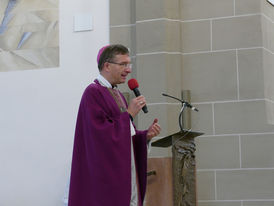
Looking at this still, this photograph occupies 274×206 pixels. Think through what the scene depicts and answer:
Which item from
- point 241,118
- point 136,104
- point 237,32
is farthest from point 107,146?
point 237,32

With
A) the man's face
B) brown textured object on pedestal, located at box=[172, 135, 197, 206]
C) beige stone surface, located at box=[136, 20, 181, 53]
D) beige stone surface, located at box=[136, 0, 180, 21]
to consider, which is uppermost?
beige stone surface, located at box=[136, 0, 180, 21]

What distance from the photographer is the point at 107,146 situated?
3.50 m

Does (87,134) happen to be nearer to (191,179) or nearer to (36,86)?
(191,179)

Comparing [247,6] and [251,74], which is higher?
[247,6]

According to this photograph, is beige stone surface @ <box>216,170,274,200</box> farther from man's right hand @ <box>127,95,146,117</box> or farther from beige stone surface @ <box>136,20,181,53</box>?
man's right hand @ <box>127,95,146,117</box>

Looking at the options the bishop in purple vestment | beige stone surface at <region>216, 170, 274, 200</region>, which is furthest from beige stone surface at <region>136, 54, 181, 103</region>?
the bishop in purple vestment

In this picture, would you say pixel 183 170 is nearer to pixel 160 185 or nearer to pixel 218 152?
pixel 160 185

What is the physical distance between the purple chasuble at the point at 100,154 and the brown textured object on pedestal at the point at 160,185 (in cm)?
78

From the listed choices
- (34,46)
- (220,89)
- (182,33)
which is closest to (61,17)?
(34,46)

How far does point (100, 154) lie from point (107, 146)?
0.22ft

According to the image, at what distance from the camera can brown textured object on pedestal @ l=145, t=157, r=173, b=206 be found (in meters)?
4.27

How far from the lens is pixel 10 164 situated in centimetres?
601

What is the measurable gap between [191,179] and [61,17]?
8.75 ft

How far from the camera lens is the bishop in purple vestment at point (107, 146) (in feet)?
11.4
